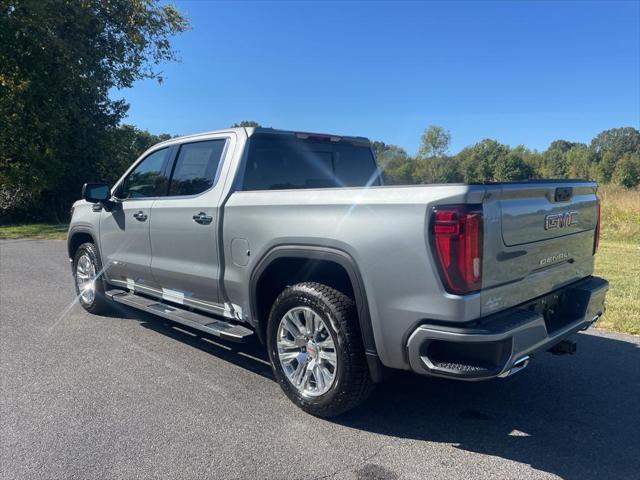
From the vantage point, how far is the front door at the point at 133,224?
4.96m

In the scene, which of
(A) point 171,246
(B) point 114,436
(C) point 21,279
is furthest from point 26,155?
(B) point 114,436

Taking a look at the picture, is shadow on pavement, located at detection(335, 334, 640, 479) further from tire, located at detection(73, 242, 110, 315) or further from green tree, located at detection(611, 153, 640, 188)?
green tree, located at detection(611, 153, 640, 188)

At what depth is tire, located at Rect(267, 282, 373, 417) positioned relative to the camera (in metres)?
3.20

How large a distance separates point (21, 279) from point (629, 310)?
30.7 ft

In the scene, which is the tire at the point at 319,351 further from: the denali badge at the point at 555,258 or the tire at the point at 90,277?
the tire at the point at 90,277

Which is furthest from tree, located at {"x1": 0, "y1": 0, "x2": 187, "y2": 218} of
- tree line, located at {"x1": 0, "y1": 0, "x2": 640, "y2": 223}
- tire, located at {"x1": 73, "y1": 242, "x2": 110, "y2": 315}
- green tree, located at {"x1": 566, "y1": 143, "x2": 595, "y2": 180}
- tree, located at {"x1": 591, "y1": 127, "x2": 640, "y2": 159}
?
tree, located at {"x1": 591, "y1": 127, "x2": 640, "y2": 159}

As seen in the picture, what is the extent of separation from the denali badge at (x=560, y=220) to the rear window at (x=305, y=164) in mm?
2080

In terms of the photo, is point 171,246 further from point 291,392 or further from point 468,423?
point 468,423

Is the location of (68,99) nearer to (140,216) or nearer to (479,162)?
(479,162)

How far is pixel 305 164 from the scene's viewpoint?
15.0 ft

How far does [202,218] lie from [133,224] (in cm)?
134

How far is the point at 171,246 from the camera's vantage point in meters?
4.58

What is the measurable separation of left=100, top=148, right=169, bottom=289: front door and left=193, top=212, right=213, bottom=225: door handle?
2.68 ft

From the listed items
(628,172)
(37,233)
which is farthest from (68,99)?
(628,172)
